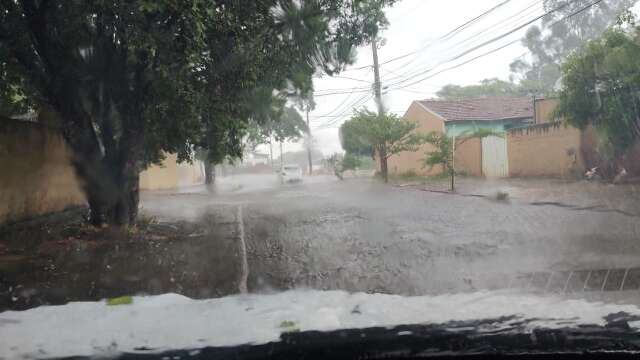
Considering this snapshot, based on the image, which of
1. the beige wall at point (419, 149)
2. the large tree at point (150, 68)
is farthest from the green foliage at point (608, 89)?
the beige wall at point (419, 149)

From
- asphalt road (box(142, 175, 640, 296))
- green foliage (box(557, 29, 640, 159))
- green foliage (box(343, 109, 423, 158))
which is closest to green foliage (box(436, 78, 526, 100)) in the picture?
green foliage (box(343, 109, 423, 158))

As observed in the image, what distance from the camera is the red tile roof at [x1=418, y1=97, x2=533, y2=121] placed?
2584 centimetres

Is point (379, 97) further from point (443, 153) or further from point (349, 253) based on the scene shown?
point (349, 253)

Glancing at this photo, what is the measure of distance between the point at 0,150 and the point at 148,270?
4801 mm

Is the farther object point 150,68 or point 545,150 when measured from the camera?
point 545,150

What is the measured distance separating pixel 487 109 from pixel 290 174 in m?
11.4

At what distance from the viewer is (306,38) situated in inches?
377

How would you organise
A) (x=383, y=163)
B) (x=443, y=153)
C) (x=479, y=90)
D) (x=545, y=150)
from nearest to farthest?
(x=443, y=153) < (x=545, y=150) < (x=383, y=163) < (x=479, y=90)

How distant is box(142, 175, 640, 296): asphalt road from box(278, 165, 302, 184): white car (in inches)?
679

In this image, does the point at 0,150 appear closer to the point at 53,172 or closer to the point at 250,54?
the point at 53,172

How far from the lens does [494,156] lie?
22.3 m

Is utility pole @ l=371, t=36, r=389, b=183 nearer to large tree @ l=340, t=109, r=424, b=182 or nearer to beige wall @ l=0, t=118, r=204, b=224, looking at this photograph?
large tree @ l=340, t=109, r=424, b=182

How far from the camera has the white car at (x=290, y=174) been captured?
30897 millimetres

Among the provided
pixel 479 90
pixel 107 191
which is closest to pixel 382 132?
pixel 107 191
